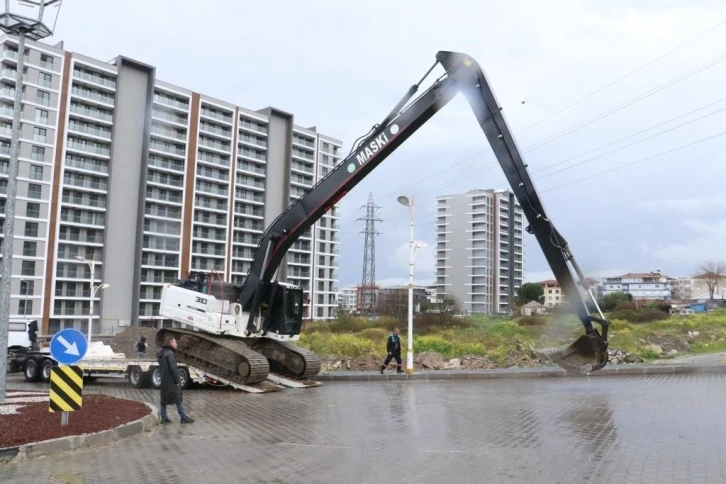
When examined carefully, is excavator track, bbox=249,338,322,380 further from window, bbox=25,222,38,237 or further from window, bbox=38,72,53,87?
window, bbox=38,72,53,87

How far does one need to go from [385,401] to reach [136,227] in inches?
2709

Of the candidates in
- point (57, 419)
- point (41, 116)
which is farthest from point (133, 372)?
point (41, 116)

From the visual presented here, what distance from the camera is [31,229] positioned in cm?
6781

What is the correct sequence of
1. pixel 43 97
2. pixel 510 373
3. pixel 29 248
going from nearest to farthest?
pixel 510 373 → pixel 29 248 → pixel 43 97

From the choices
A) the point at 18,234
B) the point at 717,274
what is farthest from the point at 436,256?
the point at 18,234

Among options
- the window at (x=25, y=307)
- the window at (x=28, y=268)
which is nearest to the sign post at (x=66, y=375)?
the window at (x=25, y=307)

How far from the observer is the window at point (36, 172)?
68.4 meters

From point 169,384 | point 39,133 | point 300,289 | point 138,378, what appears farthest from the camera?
point 39,133

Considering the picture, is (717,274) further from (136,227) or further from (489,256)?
(136,227)

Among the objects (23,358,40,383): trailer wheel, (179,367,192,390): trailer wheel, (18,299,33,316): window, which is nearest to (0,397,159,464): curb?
(179,367,192,390): trailer wheel

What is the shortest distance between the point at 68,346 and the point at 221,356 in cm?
705

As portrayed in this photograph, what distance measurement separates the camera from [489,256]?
4909 cm

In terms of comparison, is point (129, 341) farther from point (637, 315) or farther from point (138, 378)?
point (637, 315)

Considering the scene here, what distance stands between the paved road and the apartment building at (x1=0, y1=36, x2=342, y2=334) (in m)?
52.7
